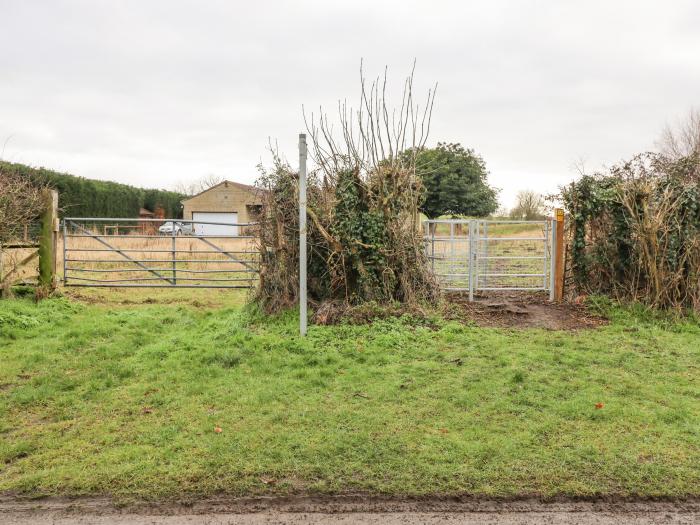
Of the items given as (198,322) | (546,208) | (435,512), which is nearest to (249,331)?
(198,322)

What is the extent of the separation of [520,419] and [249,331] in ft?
12.5

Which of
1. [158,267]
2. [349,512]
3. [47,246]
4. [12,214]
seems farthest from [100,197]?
[349,512]

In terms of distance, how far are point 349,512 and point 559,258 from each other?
727cm

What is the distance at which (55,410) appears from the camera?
177 inches

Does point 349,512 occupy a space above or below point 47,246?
below

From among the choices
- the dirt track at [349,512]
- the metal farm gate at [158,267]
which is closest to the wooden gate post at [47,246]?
the metal farm gate at [158,267]

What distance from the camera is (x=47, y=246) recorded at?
9.35 metres

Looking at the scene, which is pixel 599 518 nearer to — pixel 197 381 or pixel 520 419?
pixel 520 419

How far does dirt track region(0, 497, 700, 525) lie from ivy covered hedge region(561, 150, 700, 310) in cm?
578

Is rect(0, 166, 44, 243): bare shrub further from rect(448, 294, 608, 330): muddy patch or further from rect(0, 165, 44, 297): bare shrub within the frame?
rect(448, 294, 608, 330): muddy patch

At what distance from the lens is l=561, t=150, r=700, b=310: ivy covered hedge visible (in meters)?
7.91

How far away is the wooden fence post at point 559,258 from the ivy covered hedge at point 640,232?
0.54 feet

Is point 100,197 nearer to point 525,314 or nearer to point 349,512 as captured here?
point 525,314

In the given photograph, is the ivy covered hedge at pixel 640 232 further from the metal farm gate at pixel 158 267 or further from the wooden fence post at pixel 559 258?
the metal farm gate at pixel 158 267
